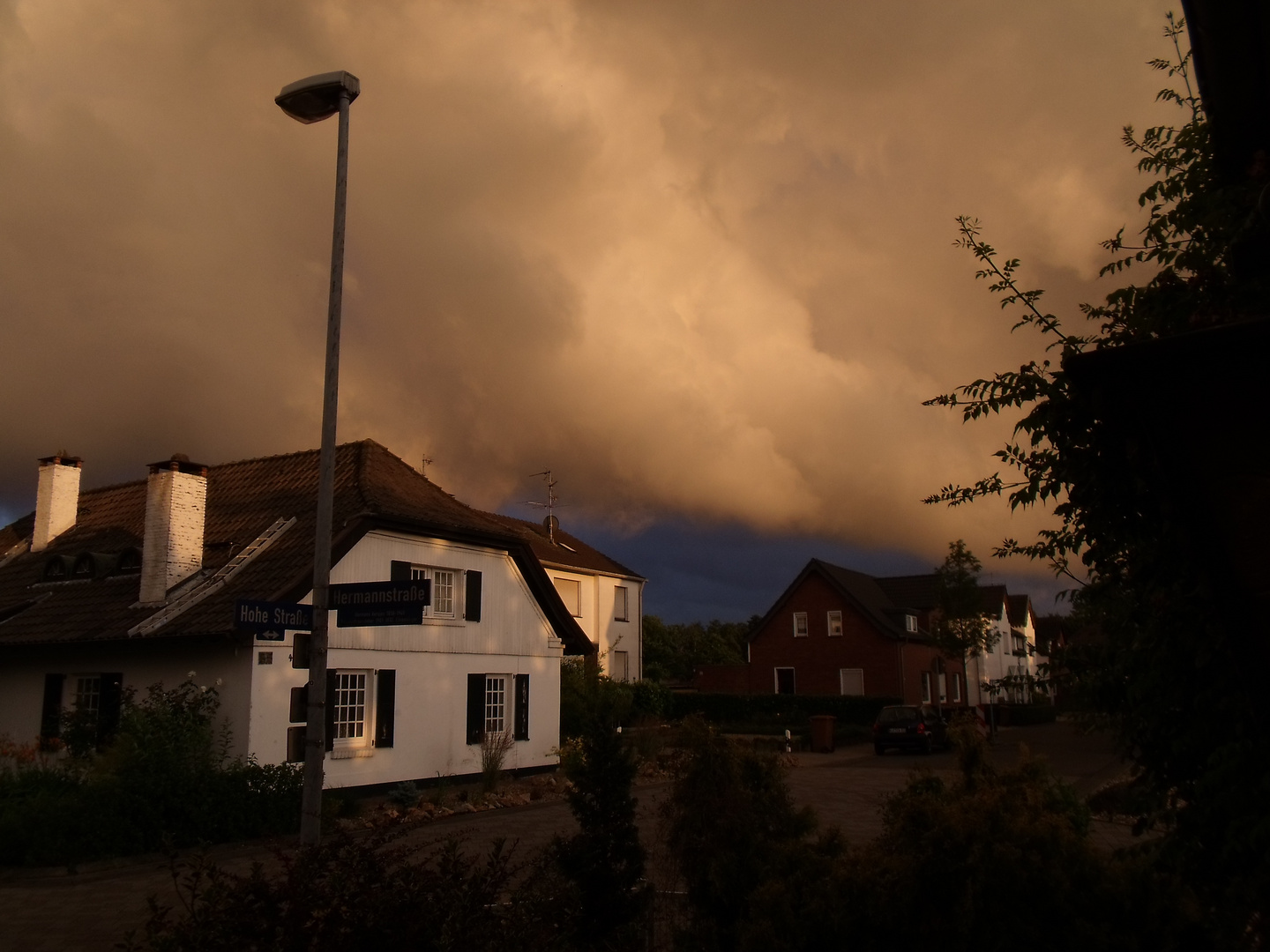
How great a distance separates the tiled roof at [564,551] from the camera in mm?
42928

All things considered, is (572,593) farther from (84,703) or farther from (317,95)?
(317,95)

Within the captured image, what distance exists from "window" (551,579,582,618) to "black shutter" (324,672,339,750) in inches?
954

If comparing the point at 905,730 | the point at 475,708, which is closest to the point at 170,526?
the point at 475,708

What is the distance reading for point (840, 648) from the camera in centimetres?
4775

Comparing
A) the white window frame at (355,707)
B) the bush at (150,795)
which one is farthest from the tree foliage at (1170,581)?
the white window frame at (355,707)

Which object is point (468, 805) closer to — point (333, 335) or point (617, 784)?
point (333, 335)

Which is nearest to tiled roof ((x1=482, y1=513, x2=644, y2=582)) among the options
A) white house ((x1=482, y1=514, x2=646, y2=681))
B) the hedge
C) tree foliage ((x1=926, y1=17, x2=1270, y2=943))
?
white house ((x1=482, y1=514, x2=646, y2=681))

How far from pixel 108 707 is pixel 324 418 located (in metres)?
11.3

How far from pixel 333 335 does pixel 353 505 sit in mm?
9748

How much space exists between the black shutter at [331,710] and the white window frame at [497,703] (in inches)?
177

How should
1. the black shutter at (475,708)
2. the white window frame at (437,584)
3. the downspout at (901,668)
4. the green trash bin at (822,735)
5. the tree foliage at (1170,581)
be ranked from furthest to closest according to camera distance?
the downspout at (901,668)
the green trash bin at (822,735)
the black shutter at (475,708)
the white window frame at (437,584)
the tree foliage at (1170,581)

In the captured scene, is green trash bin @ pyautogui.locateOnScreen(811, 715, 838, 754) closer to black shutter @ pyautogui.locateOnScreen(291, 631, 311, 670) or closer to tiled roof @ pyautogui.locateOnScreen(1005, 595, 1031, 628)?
black shutter @ pyautogui.locateOnScreen(291, 631, 311, 670)

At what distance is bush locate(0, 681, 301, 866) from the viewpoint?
→ 1326 centimetres

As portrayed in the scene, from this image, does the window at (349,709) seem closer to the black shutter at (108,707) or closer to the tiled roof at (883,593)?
the black shutter at (108,707)
